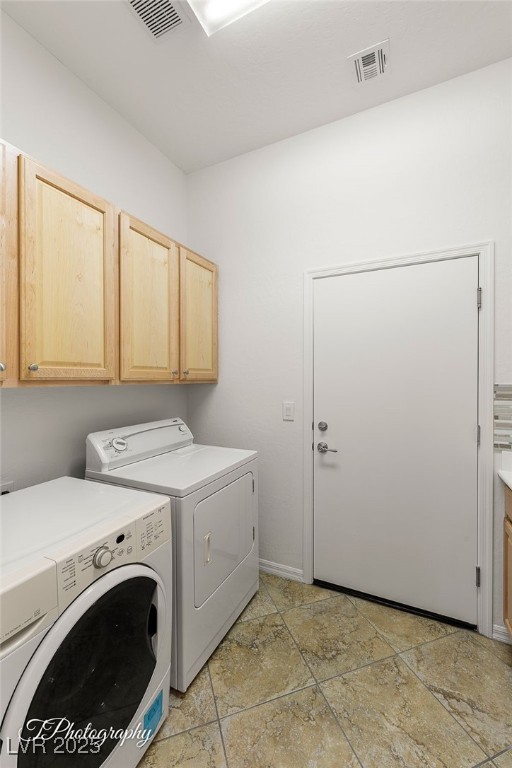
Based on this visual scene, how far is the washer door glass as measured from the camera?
82 cm

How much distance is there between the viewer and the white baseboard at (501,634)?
5.50 ft

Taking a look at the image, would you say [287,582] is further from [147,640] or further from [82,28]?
[82,28]

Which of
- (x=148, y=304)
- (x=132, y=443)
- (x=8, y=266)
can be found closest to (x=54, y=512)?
(x=132, y=443)

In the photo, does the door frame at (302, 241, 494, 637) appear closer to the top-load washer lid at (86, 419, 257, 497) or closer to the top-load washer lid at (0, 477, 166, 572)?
the top-load washer lid at (86, 419, 257, 497)

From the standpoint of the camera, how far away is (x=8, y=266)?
1155 millimetres

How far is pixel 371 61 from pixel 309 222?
799 millimetres

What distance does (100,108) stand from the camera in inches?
74.7

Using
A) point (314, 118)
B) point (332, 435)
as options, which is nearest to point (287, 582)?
point (332, 435)

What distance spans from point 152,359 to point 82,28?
1.57 m

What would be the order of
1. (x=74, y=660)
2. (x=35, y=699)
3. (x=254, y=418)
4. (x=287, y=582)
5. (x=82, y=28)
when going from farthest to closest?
(x=254, y=418) < (x=287, y=582) < (x=82, y=28) < (x=74, y=660) < (x=35, y=699)

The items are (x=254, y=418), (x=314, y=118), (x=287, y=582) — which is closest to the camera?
(x=314, y=118)

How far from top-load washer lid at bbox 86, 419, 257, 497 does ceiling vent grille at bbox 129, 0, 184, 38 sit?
6.38 feet

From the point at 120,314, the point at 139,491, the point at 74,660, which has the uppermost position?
the point at 120,314

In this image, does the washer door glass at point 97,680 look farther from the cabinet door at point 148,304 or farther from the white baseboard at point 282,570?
the white baseboard at point 282,570
